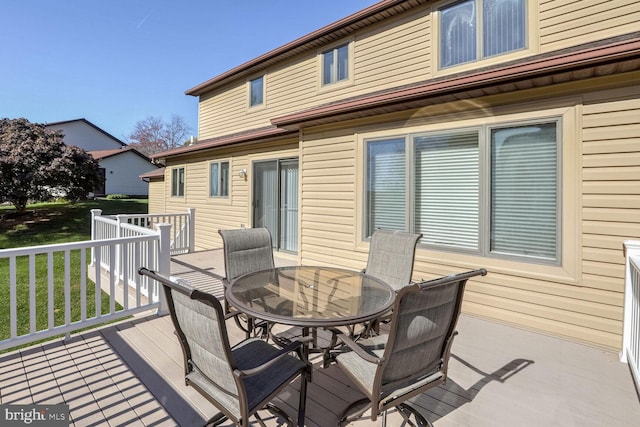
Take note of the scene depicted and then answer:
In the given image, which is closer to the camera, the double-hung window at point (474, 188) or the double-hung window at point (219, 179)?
the double-hung window at point (474, 188)

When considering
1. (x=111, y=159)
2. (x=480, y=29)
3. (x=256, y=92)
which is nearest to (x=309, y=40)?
(x=256, y=92)

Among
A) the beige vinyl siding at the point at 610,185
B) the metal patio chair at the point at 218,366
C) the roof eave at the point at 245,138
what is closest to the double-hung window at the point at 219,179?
the roof eave at the point at 245,138

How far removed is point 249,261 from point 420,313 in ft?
7.88

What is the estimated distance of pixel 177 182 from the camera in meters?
10.3

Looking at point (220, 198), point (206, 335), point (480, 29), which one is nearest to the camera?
point (206, 335)

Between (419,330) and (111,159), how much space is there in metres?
27.2

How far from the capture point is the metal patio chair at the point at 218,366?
56.2 inches

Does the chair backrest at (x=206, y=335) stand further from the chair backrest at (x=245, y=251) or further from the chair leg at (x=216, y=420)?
the chair backrest at (x=245, y=251)

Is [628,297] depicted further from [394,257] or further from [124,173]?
[124,173]

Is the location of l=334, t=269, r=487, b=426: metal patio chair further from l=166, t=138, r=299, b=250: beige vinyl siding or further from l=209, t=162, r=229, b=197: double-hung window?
l=209, t=162, r=229, b=197: double-hung window

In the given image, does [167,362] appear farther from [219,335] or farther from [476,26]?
[476,26]

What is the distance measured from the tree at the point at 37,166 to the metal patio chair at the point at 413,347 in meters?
14.9

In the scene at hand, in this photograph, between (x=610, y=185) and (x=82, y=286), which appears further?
(x=82, y=286)

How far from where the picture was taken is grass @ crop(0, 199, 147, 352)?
212 inches
